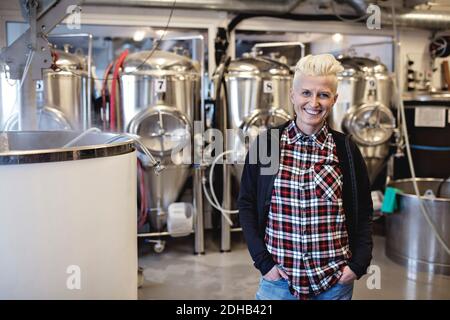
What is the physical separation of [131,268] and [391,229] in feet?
7.03

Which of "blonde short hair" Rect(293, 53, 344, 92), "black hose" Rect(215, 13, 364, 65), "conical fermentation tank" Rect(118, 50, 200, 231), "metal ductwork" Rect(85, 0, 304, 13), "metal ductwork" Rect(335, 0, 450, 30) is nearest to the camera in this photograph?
"blonde short hair" Rect(293, 53, 344, 92)

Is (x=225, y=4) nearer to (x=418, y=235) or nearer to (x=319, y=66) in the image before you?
(x=418, y=235)

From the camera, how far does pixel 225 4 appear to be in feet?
11.6

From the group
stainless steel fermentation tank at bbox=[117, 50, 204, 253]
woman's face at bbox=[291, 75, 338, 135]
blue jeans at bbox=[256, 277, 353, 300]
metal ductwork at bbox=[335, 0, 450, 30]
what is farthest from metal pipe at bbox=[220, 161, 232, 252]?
woman's face at bbox=[291, 75, 338, 135]

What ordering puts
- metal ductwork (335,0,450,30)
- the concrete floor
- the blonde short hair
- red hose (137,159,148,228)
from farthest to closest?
metal ductwork (335,0,450,30) < red hose (137,159,148,228) < the concrete floor < the blonde short hair

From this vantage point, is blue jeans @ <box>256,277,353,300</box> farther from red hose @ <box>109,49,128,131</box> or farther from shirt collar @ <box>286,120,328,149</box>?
red hose @ <box>109,49,128,131</box>

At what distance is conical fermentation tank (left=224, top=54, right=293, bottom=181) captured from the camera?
130 inches

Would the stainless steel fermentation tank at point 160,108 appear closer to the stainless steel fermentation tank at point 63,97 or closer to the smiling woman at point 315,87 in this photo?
the stainless steel fermentation tank at point 63,97

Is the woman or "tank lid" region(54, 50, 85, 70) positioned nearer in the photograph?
the woman

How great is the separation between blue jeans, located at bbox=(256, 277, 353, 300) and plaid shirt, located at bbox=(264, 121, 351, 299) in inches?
1.0

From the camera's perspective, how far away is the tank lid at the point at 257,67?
10.9 feet

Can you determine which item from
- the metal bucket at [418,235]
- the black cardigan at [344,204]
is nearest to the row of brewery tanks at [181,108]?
the metal bucket at [418,235]

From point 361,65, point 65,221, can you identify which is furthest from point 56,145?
point 361,65
